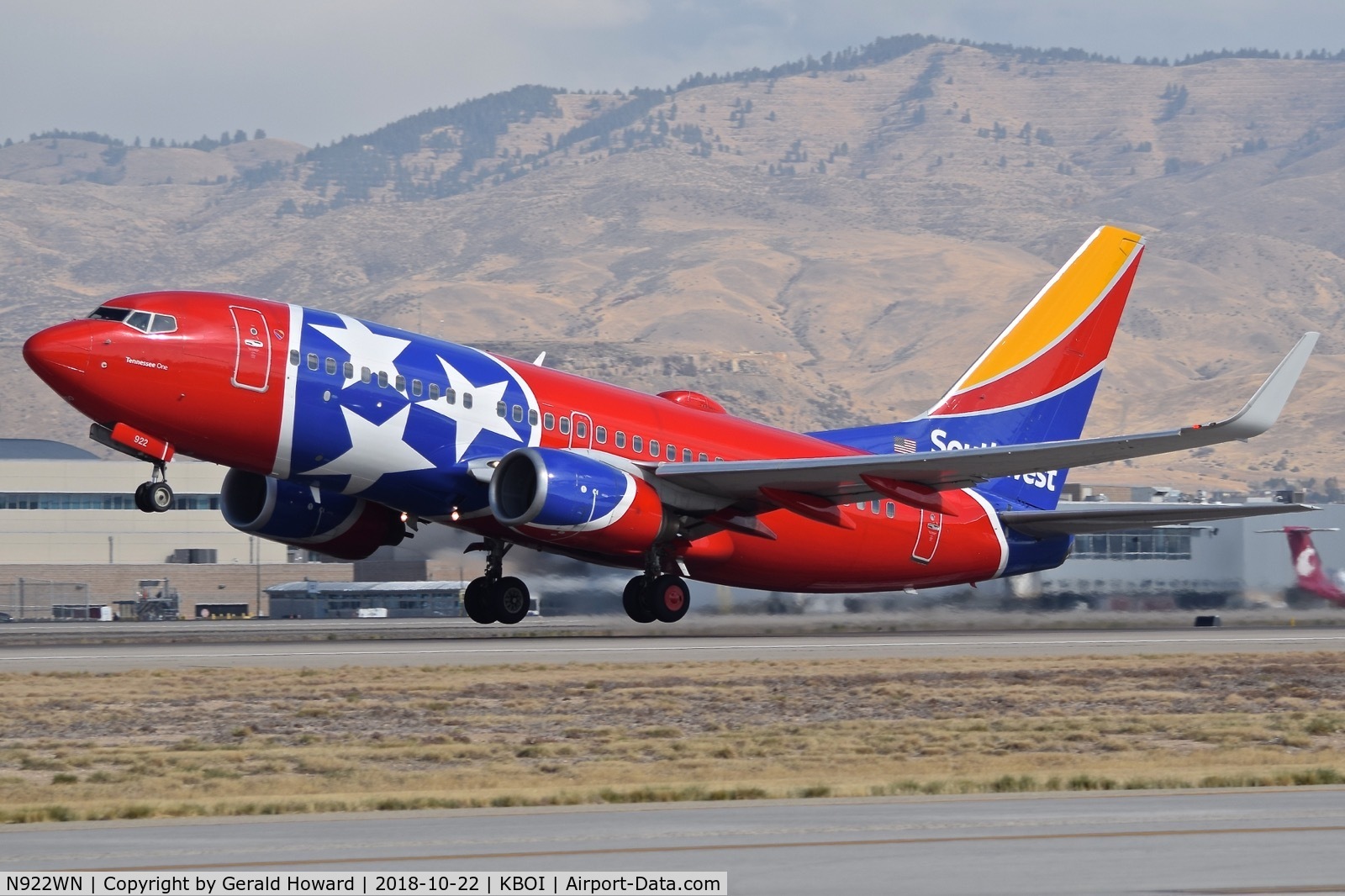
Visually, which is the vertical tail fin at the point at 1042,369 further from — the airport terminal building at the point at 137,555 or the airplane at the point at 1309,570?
the airport terminal building at the point at 137,555

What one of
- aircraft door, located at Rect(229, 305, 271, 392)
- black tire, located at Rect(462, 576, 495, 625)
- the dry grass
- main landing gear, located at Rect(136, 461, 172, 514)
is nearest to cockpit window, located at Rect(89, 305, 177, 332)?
aircraft door, located at Rect(229, 305, 271, 392)

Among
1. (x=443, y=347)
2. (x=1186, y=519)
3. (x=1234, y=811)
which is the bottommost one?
(x=1234, y=811)

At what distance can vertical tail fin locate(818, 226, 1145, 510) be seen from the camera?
45.7 metres

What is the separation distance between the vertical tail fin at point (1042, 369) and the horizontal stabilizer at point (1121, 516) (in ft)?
4.05

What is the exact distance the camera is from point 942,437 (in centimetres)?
4503

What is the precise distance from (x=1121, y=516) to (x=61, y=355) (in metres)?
23.1

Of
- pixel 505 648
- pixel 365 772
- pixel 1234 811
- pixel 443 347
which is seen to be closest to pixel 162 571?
pixel 505 648

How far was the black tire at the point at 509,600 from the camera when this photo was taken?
40438mm

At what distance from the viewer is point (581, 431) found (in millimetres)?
37719

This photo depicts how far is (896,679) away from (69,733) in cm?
1550

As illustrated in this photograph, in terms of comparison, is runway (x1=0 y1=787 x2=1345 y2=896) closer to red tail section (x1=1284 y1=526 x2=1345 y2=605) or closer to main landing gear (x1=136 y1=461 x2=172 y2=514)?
main landing gear (x1=136 y1=461 x2=172 y2=514)

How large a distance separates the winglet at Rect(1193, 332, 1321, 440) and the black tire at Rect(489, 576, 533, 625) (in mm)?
15463

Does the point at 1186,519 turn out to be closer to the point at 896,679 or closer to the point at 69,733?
the point at 896,679

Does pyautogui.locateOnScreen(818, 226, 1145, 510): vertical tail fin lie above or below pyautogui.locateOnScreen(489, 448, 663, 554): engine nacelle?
above
